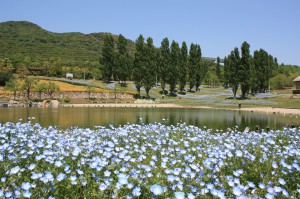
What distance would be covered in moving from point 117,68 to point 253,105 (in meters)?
31.3

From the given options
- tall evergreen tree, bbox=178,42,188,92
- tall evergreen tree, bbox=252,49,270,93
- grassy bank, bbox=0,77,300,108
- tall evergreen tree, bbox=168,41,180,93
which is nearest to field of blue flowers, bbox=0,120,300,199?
grassy bank, bbox=0,77,300,108

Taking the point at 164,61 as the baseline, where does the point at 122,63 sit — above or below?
below

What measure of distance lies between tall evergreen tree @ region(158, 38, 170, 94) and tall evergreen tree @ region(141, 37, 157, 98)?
122 inches

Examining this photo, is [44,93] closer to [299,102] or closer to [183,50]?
[183,50]

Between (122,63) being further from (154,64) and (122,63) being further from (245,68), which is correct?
(245,68)

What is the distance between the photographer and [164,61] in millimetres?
61219

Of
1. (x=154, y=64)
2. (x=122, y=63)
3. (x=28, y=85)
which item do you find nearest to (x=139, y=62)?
(x=154, y=64)

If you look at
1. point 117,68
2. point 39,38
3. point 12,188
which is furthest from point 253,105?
point 39,38

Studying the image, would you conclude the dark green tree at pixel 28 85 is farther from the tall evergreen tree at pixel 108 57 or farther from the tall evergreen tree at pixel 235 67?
the tall evergreen tree at pixel 235 67

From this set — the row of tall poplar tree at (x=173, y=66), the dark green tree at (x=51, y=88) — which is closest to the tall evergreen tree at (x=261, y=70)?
the row of tall poplar tree at (x=173, y=66)

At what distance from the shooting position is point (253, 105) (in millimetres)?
46062

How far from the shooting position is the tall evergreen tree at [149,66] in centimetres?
5478

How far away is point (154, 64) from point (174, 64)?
573 centimetres

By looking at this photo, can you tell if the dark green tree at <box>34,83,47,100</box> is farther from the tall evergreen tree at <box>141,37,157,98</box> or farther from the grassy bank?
the tall evergreen tree at <box>141,37,157,98</box>
